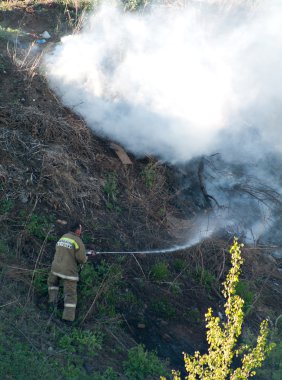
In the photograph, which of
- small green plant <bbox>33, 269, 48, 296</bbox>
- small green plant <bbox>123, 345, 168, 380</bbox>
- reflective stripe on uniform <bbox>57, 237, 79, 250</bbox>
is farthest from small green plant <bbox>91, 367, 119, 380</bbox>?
reflective stripe on uniform <bbox>57, 237, 79, 250</bbox>

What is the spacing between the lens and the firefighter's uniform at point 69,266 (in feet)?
24.0

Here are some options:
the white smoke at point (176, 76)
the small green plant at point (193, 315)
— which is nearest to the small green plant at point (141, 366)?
the small green plant at point (193, 315)

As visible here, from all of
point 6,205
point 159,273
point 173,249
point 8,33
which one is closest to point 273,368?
point 159,273

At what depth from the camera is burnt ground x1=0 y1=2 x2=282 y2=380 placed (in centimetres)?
757

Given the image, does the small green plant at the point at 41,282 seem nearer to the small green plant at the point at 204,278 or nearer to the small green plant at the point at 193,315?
the small green plant at the point at 193,315

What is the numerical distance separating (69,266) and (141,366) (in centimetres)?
159

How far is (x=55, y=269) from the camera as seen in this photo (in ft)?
24.2

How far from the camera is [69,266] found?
24.1 ft

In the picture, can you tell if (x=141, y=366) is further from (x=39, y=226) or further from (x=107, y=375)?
(x=39, y=226)

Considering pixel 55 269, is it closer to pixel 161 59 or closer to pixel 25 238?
pixel 25 238

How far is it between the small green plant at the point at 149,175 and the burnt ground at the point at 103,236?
0.02m

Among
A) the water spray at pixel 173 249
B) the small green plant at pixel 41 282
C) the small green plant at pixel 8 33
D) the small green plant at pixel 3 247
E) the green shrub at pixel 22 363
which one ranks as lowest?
the water spray at pixel 173 249

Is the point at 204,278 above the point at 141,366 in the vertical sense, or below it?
below

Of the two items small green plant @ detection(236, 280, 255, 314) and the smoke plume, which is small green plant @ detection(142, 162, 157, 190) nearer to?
the smoke plume
